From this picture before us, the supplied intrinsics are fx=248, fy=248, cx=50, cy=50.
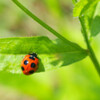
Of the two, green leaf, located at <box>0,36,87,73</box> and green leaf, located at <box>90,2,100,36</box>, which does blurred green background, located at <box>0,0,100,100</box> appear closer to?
green leaf, located at <box>0,36,87,73</box>

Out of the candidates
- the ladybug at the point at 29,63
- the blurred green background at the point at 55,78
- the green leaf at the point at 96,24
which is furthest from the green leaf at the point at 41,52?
the blurred green background at the point at 55,78

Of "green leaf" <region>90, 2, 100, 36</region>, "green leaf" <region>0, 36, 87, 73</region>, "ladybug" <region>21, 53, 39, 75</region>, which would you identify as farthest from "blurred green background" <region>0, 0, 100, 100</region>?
"green leaf" <region>90, 2, 100, 36</region>

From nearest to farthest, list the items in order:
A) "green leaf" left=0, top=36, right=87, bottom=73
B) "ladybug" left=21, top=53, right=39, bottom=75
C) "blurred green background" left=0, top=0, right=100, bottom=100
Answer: "green leaf" left=0, top=36, right=87, bottom=73 < "ladybug" left=21, top=53, right=39, bottom=75 < "blurred green background" left=0, top=0, right=100, bottom=100

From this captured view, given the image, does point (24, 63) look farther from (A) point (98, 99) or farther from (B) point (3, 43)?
(A) point (98, 99)

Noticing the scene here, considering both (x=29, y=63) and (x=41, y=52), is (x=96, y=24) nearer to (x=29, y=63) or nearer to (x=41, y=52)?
(x=41, y=52)

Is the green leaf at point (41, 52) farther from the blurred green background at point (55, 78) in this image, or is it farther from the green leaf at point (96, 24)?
the blurred green background at point (55, 78)

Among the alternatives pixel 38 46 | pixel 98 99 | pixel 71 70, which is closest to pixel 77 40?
pixel 71 70
